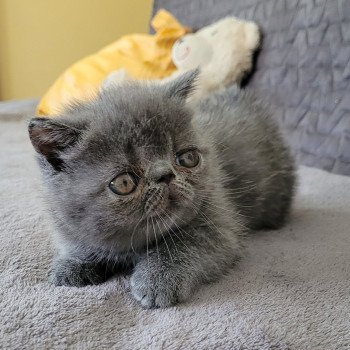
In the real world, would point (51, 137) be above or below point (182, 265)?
above

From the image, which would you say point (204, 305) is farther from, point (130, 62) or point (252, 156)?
point (130, 62)

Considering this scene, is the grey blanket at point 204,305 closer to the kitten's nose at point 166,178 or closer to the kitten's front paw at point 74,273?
the kitten's front paw at point 74,273

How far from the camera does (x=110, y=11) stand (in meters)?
3.56

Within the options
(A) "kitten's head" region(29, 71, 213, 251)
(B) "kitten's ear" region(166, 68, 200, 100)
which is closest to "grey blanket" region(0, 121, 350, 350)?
(A) "kitten's head" region(29, 71, 213, 251)

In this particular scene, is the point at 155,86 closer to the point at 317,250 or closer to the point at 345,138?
the point at 317,250

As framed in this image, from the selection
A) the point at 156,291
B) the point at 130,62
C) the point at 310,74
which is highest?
the point at 310,74

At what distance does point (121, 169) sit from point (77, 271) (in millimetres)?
246

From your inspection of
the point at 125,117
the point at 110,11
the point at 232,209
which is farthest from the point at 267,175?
the point at 110,11

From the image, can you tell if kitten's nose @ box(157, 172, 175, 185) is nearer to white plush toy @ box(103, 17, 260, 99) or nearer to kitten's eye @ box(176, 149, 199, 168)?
kitten's eye @ box(176, 149, 199, 168)

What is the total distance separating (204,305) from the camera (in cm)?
78

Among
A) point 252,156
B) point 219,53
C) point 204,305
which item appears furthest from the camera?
point 219,53

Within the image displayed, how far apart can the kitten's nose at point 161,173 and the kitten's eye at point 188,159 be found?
67 mm

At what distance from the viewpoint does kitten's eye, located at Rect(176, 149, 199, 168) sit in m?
0.88

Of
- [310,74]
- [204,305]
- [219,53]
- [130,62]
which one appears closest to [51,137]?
[204,305]
